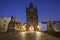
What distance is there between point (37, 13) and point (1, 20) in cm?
2808

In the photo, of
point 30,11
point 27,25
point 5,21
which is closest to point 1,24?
point 5,21

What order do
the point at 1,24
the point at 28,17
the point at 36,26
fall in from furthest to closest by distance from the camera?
1. the point at 28,17
2. the point at 36,26
3. the point at 1,24

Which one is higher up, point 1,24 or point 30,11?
point 30,11

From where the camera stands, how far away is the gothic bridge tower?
9774 cm

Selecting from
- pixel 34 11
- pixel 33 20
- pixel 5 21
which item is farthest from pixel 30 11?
pixel 5 21

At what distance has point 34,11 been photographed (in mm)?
104812

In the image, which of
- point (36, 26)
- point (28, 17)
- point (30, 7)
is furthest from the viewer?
point (30, 7)

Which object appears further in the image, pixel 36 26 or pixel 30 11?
pixel 30 11

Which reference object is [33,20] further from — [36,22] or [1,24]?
[1,24]

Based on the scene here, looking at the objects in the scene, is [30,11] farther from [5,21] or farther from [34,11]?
[5,21]

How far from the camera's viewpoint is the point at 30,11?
106 metres

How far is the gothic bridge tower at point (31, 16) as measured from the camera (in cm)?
9774

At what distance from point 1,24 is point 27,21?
67.0 feet

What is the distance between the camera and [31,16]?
102 m
